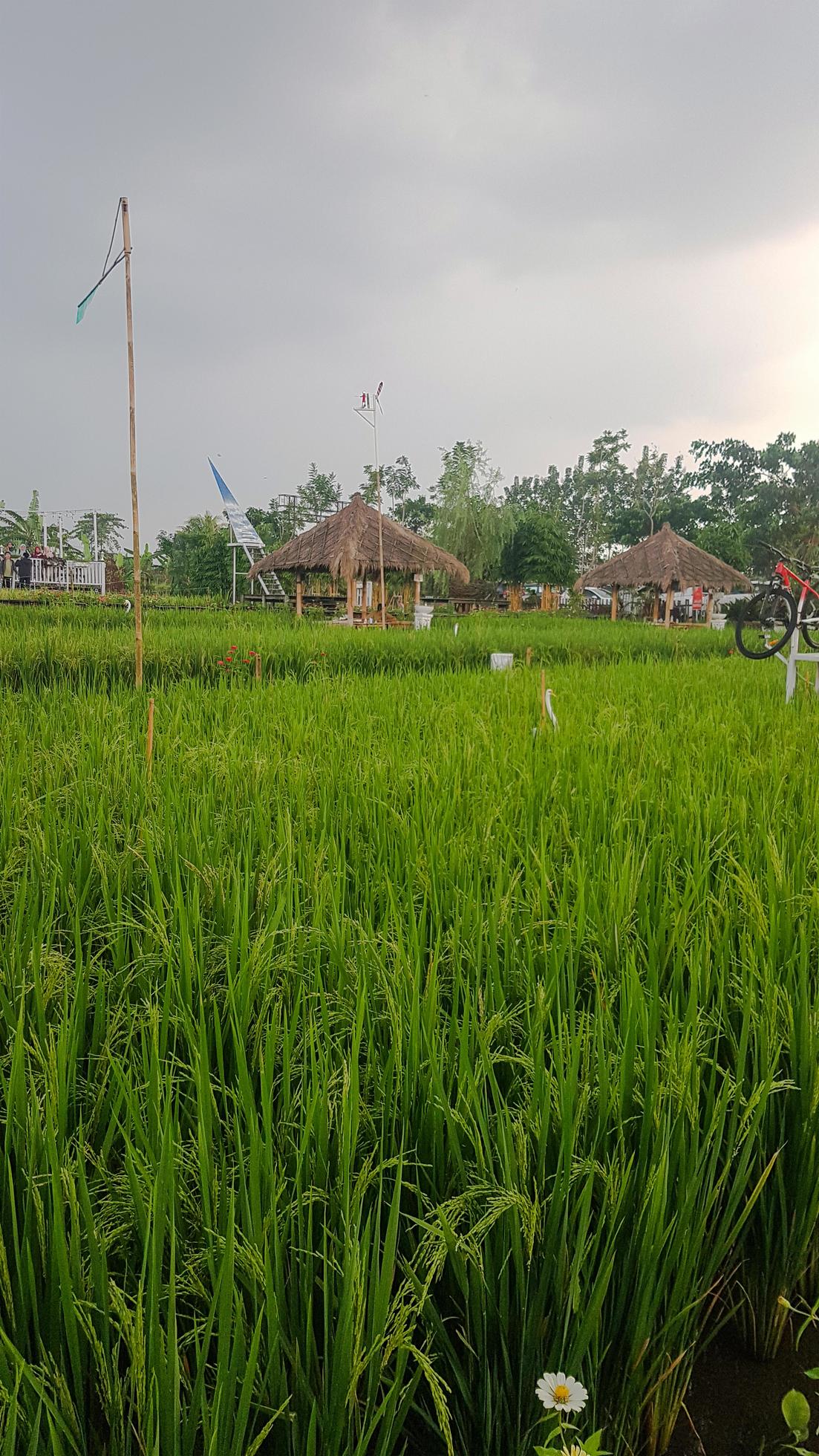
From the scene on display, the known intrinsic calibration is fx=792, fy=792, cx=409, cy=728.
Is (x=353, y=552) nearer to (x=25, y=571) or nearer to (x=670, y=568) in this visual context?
(x=25, y=571)

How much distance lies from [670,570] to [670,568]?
0.12 feet

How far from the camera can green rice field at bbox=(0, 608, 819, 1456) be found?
0.58 metres

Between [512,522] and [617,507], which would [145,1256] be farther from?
[617,507]

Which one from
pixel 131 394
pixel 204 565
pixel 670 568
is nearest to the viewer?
pixel 131 394

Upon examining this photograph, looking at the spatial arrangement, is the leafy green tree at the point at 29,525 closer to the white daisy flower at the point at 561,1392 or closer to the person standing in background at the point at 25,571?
the person standing in background at the point at 25,571

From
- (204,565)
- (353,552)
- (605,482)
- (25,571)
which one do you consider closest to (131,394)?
(353,552)

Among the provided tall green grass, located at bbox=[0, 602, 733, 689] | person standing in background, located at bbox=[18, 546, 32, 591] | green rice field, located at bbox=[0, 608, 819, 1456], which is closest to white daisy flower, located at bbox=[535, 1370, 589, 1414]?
green rice field, located at bbox=[0, 608, 819, 1456]

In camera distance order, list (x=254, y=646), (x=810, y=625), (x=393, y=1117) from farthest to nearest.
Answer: (x=254, y=646) < (x=810, y=625) < (x=393, y=1117)

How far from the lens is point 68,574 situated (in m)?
16.6

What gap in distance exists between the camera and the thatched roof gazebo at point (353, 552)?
14.5 m

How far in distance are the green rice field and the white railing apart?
15485 mm

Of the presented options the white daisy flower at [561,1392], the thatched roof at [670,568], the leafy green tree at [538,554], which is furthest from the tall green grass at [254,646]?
the leafy green tree at [538,554]

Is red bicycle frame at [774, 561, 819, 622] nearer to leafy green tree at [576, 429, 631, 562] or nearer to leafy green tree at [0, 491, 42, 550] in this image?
leafy green tree at [0, 491, 42, 550]

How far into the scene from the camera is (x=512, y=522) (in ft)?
86.8
